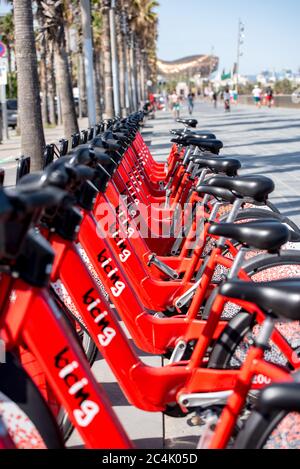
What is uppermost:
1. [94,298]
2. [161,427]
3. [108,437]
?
[94,298]

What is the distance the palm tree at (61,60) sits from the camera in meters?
13.0

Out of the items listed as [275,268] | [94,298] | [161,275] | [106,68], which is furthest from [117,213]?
[106,68]

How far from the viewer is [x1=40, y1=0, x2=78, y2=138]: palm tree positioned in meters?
13.0

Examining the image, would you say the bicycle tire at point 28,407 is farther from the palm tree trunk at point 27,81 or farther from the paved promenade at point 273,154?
the palm tree trunk at point 27,81

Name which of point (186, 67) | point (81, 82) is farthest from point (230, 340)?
point (186, 67)

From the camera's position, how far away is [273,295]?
1950 mm

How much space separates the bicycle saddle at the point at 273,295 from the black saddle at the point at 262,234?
0.53 metres

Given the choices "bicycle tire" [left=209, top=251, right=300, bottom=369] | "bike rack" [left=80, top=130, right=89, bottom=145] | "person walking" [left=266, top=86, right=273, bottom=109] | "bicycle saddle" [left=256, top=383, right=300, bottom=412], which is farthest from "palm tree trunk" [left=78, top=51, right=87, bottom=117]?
"bicycle saddle" [left=256, top=383, right=300, bottom=412]

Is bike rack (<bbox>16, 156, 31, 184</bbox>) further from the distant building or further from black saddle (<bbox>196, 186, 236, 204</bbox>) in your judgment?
the distant building

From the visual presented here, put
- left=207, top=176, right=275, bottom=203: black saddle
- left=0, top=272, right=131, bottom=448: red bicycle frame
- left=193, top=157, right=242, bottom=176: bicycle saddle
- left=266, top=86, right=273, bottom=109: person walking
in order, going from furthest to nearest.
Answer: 1. left=266, top=86, right=273, bottom=109: person walking
2. left=193, top=157, right=242, bottom=176: bicycle saddle
3. left=207, top=176, right=275, bottom=203: black saddle
4. left=0, top=272, right=131, bottom=448: red bicycle frame

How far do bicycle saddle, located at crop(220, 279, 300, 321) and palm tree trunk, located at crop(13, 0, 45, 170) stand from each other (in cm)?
662

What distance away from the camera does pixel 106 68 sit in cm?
2447

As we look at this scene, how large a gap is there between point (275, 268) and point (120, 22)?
118 feet
